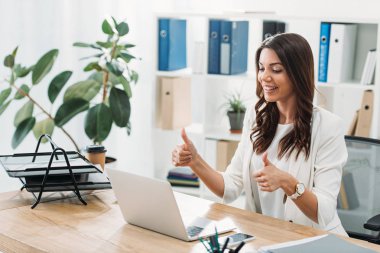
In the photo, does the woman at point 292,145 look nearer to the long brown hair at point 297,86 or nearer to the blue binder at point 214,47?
the long brown hair at point 297,86

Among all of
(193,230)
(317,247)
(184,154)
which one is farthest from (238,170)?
(317,247)

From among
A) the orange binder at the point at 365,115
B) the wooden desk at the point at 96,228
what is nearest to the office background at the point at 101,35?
the orange binder at the point at 365,115

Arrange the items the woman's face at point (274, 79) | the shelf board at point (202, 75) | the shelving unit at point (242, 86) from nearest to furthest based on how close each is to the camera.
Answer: the woman's face at point (274, 79) < the shelving unit at point (242, 86) < the shelf board at point (202, 75)

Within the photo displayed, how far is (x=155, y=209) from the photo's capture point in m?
2.01

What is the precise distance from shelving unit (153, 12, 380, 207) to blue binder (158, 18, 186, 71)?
0.05 m

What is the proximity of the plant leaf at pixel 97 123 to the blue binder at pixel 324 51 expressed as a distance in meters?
1.18

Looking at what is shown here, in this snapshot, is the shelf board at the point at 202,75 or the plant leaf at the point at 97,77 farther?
the shelf board at the point at 202,75

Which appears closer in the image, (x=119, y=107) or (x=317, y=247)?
(x=317, y=247)

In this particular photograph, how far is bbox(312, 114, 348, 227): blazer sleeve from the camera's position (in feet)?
7.75

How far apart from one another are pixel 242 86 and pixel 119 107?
1.13 meters

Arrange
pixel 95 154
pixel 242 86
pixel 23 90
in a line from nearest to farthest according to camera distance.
Answer: pixel 95 154
pixel 23 90
pixel 242 86

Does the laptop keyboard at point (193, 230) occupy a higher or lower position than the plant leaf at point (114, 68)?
lower

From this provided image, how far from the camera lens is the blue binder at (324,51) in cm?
370

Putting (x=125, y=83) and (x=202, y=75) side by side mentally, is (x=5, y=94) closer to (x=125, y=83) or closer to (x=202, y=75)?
(x=125, y=83)
